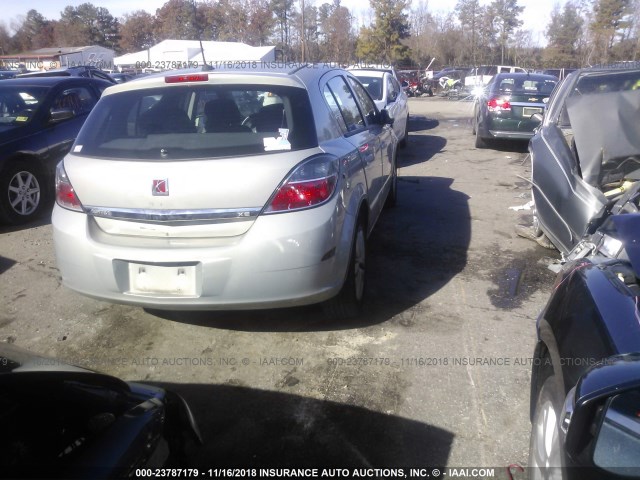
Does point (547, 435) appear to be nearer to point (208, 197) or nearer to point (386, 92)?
point (208, 197)

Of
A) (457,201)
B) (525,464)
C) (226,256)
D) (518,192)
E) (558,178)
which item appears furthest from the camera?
(518,192)

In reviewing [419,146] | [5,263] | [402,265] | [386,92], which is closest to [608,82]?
[402,265]

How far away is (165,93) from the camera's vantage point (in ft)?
11.7

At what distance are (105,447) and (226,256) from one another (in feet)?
5.24

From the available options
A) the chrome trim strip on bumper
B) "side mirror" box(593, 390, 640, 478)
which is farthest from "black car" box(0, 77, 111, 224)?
"side mirror" box(593, 390, 640, 478)

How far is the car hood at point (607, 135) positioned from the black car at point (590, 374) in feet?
7.45

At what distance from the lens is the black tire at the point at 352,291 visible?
12.2ft

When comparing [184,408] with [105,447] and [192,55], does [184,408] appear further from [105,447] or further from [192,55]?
[192,55]

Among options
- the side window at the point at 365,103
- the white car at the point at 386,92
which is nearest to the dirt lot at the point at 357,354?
the side window at the point at 365,103

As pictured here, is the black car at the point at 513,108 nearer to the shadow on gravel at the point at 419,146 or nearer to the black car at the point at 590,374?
the shadow on gravel at the point at 419,146

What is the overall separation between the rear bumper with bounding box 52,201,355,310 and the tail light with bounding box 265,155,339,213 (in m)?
0.05

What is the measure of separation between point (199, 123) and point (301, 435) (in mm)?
1939

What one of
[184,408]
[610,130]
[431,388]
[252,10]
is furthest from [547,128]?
[252,10]

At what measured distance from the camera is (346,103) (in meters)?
4.54
